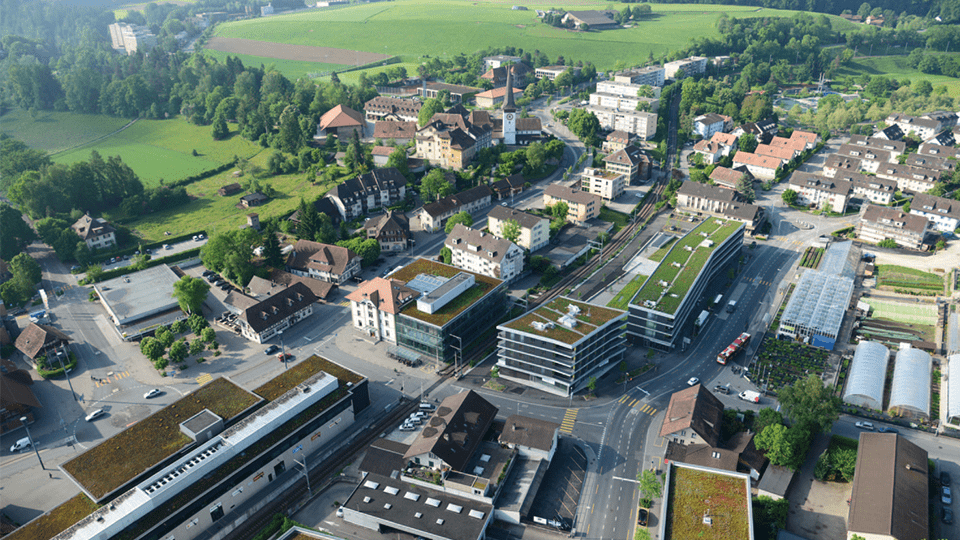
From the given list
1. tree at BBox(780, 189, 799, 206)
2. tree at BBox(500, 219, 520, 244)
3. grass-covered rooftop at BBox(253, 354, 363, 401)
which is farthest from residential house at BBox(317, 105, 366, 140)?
tree at BBox(780, 189, 799, 206)

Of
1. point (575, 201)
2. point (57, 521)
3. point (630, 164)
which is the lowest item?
point (57, 521)

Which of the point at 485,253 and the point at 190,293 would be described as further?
the point at 485,253

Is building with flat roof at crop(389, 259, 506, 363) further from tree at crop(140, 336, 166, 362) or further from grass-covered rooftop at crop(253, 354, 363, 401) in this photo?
tree at crop(140, 336, 166, 362)

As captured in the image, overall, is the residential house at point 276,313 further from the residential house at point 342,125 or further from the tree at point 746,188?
the tree at point 746,188

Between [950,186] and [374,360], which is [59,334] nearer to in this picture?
[374,360]

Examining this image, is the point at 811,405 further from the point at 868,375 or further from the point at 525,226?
the point at 525,226

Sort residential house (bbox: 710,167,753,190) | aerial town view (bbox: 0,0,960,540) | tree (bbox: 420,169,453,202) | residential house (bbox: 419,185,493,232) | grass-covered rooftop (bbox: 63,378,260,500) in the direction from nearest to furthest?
grass-covered rooftop (bbox: 63,378,260,500) < aerial town view (bbox: 0,0,960,540) < residential house (bbox: 419,185,493,232) < tree (bbox: 420,169,453,202) < residential house (bbox: 710,167,753,190)

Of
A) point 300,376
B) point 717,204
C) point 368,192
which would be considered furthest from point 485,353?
point 717,204
